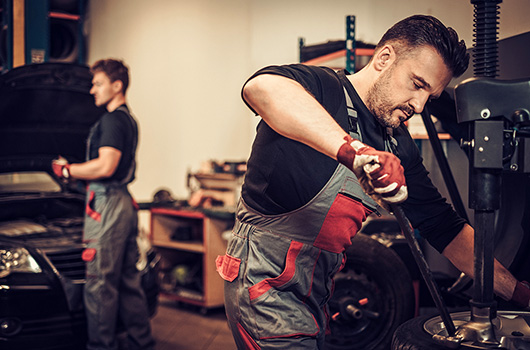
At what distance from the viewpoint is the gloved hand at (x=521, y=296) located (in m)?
1.33

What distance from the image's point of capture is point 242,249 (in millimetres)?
1303

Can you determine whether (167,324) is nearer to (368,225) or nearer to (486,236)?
(368,225)

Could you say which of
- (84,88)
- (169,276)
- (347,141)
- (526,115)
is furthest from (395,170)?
(169,276)

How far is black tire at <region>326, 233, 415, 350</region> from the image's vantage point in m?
1.62

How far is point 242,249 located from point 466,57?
718 millimetres

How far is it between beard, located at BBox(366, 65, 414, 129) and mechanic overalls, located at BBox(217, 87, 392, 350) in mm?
67

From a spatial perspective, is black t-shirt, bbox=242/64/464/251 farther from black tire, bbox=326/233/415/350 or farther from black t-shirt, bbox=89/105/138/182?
black t-shirt, bbox=89/105/138/182

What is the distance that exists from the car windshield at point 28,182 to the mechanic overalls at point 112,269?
0.85 m

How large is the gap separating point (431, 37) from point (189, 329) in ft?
9.51

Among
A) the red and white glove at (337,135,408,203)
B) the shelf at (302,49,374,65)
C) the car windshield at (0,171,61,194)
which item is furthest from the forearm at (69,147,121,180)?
the red and white glove at (337,135,408,203)

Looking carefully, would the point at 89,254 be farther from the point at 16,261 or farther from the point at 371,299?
the point at 371,299

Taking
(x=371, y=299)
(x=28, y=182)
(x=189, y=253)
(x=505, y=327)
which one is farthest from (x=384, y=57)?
(x=189, y=253)

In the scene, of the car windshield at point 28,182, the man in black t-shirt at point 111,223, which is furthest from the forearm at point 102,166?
the car windshield at point 28,182

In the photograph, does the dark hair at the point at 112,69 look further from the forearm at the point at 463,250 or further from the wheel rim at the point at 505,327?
the wheel rim at the point at 505,327
